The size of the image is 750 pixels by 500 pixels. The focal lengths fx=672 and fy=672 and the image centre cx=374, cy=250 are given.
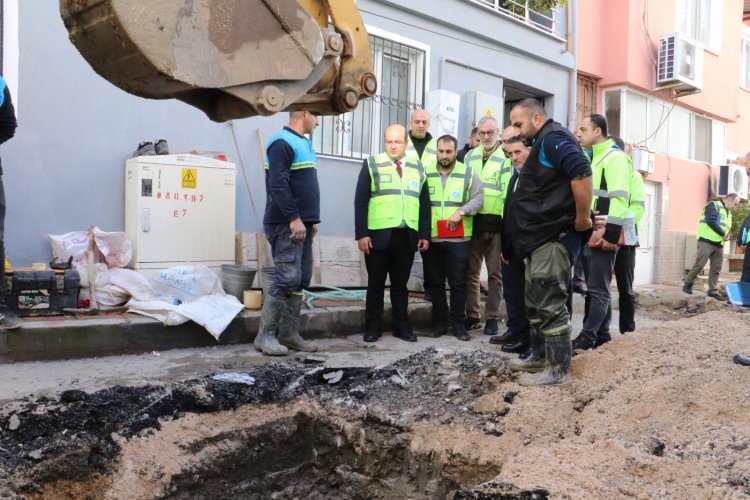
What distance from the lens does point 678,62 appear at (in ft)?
44.7

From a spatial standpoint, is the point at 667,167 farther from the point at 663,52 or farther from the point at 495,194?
the point at 495,194

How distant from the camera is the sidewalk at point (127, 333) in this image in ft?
16.6

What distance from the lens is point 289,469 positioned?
399 cm

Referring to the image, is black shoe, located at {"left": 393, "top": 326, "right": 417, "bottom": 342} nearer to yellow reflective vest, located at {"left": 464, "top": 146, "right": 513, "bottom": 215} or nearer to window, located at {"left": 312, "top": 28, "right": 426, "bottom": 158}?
yellow reflective vest, located at {"left": 464, "top": 146, "right": 513, "bottom": 215}

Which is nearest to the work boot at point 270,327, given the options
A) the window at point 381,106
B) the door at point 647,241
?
the window at point 381,106

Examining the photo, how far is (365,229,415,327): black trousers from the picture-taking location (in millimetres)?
6523

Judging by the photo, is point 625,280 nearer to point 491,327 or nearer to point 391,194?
point 491,327

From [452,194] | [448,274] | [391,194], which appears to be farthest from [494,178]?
[391,194]

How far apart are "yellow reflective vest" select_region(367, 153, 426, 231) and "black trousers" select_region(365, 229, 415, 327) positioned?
0.15 m

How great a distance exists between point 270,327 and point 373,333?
121 centimetres

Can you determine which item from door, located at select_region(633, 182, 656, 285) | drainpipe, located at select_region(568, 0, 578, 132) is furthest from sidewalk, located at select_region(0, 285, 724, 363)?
door, located at select_region(633, 182, 656, 285)

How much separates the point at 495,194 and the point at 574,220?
8.15 ft

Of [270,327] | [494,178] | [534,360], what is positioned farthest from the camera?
[494,178]

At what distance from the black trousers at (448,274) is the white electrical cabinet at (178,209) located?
2.19m
